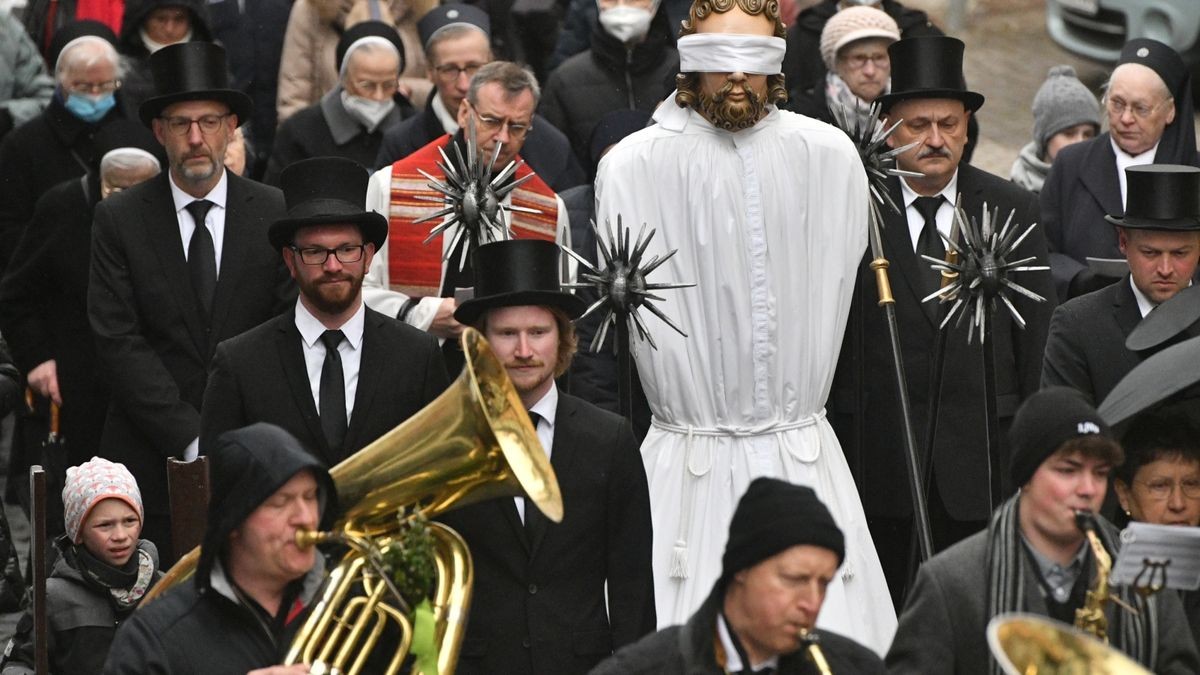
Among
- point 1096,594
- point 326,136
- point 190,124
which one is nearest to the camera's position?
point 1096,594

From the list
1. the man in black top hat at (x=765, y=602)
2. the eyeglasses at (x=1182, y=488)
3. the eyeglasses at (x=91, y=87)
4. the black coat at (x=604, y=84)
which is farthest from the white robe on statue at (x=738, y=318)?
the eyeglasses at (x=91, y=87)

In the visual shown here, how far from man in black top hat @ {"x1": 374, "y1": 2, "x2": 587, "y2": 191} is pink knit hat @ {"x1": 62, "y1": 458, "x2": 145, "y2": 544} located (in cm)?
276

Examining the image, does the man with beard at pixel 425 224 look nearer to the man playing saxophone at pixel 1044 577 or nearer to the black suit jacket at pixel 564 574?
the black suit jacket at pixel 564 574

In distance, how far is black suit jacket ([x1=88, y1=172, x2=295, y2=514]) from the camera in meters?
9.34

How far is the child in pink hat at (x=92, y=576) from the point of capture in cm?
824

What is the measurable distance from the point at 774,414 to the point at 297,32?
557 cm

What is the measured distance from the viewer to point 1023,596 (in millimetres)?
6324

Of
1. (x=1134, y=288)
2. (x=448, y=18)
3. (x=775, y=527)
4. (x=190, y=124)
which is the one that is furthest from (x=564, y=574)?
(x=448, y=18)

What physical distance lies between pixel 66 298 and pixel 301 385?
3.18 meters

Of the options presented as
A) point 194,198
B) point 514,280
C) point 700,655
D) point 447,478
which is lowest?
point 700,655

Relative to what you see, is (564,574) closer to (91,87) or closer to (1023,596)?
(1023,596)

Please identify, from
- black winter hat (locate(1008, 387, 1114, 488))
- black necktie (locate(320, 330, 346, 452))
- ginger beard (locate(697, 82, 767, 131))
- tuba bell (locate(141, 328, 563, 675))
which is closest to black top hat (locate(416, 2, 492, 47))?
ginger beard (locate(697, 82, 767, 131))

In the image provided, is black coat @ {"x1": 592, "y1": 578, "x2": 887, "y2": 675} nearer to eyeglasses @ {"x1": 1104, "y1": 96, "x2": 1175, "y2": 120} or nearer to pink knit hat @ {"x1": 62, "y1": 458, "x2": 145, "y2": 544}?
pink knit hat @ {"x1": 62, "y1": 458, "x2": 145, "y2": 544}

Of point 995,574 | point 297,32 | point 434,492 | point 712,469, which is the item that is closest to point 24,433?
point 297,32
